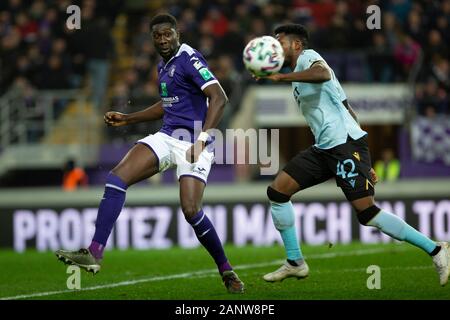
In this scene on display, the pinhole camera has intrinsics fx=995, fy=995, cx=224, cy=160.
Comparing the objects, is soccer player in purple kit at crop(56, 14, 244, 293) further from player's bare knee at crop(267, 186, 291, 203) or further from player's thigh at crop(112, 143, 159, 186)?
player's bare knee at crop(267, 186, 291, 203)

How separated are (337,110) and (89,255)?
2.42m

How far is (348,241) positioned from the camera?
14836mm

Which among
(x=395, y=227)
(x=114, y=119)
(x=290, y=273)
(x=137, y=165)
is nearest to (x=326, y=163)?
(x=395, y=227)

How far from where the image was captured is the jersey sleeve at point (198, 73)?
28.2ft

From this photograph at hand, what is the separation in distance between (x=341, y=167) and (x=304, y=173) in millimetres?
383

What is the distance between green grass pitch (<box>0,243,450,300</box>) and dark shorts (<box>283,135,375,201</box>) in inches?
34.8

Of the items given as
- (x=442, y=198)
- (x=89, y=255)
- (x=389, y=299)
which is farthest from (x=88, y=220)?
(x=389, y=299)

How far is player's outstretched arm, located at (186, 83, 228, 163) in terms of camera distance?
8.26 meters

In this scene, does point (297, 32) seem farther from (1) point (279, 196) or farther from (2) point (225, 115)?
(2) point (225, 115)

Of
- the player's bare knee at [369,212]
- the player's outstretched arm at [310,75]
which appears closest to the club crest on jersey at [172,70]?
the player's outstretched arm at [310,75]

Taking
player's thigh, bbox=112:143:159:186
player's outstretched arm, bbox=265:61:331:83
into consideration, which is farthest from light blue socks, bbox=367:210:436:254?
player's thigh, bbox=112:143:159:186

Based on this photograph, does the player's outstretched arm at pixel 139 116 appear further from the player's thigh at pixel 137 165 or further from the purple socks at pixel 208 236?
the purple socks at pixel 208 236

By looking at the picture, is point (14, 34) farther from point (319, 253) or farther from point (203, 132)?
point (203, 132)

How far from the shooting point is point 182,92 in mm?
8812
